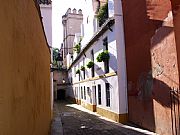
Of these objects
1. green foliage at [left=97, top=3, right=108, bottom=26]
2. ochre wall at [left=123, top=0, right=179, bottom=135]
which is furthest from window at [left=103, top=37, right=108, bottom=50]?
ochre wall at [left=123, top=0, right=179, bottom=135]

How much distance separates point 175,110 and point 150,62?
8.28 ft

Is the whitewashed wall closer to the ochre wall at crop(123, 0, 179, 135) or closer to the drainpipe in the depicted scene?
the drainpipe

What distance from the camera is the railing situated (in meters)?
7.98

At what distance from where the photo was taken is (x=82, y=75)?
2544 cm

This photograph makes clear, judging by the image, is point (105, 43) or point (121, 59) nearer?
point (121, 59)

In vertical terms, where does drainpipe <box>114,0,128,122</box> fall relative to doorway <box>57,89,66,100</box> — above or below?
above

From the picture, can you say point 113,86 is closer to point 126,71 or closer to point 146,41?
point 126,71

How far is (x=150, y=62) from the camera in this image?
10031mm

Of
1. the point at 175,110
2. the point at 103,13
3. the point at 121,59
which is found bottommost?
the point at 175,110

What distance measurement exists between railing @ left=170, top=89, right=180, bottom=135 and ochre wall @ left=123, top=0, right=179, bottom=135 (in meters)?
0.20

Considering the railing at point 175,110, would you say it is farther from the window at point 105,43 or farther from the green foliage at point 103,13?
the green foliage at point 103,13

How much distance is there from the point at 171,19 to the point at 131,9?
13.5 feet

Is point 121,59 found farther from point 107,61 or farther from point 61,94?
point 61,94

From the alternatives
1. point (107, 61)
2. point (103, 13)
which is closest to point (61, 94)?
point (103, 13)
